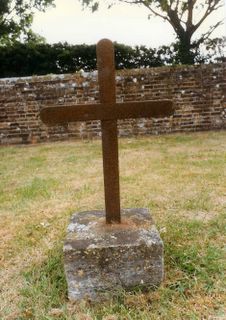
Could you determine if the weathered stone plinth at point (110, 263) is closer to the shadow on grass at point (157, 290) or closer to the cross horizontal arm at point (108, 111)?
the shadow on grass at point (157, 290)

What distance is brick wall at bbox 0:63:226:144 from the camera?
26.6 ft

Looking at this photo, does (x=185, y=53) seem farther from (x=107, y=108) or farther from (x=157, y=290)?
(x=157, y=290)

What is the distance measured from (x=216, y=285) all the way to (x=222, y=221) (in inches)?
40.9

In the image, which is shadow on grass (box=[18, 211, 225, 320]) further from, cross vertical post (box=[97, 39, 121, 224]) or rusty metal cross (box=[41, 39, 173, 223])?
rusty metal cross (box=[41, 39, 173, 223])

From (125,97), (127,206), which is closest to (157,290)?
(127,206)

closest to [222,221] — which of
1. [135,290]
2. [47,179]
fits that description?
[135,290]

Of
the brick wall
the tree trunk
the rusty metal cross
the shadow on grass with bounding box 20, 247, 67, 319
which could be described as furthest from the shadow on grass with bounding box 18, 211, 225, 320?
the tree trunk

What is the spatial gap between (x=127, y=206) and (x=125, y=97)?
4.60 m

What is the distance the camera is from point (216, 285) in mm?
2375

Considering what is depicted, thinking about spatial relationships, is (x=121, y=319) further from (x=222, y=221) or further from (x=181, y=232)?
(x=222, y=221)

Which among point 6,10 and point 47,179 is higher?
point 6,10

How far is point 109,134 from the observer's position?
2469 mm

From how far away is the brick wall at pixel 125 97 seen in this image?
8094mm

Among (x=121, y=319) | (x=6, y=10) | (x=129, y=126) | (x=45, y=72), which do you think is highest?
(x=6, y=10)
